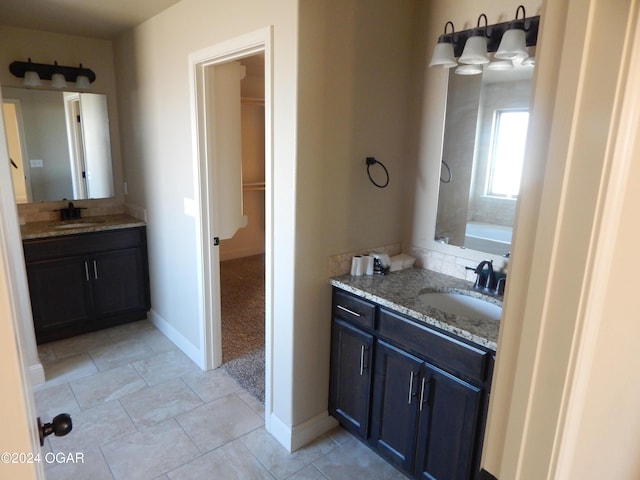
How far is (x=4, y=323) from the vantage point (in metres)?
0.58

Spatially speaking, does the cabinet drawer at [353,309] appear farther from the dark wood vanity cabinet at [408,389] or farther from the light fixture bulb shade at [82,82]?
the light fixture bulb shade at [82,82]

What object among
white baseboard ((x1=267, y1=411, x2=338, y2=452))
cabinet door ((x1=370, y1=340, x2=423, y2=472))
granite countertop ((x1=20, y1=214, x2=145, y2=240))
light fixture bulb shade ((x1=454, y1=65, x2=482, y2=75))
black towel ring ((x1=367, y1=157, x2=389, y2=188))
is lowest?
white baseboard ((x1=267, y1=411, x2=338, y2=452))

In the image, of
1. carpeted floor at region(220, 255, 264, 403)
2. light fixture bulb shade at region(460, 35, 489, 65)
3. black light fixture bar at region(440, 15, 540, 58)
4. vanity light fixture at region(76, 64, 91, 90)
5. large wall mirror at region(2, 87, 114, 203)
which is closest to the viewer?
black light fixture bar at region(440, 15, 540, 58)

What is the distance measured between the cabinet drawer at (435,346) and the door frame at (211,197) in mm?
677

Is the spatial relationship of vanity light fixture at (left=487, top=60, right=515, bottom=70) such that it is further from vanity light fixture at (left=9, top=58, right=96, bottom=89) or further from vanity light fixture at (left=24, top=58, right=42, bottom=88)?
vanity light fixture at (left=24, top=58, right=42, bottom=88)

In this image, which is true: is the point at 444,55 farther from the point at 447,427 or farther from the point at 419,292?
the point at 447,427

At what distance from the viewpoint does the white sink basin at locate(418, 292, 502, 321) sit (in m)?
2.06

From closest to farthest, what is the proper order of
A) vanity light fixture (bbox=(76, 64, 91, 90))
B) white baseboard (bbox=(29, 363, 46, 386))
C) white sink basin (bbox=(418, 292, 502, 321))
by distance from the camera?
1. white sink basin (bbox=(418, 292, 502, 321))
2. white baseboard (bbox=(29, 363, 46, 386))
3. vanity light fixture (bbox=(76, 64, 91, 90))

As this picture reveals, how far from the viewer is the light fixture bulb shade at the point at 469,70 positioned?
209cm

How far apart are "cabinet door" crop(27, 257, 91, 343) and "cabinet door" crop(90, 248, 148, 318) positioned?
83 millimetres

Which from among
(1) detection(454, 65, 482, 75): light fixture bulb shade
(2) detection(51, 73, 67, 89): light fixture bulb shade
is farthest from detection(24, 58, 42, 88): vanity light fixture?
(1) detection(454, 65, 482, 75): light fixture bulb shade

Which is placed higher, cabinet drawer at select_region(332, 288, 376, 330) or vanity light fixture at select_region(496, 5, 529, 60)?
vanity light fixture at select_region(496, 5, 529, 60)

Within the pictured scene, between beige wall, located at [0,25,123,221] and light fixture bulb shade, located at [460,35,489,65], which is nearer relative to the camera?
light fixture bulb shade, located at [460,35,489,65]

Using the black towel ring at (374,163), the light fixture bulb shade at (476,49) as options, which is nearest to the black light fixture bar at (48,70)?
the black towel ring at (374,163)
